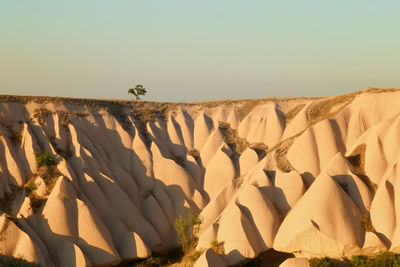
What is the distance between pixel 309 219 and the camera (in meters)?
29.0

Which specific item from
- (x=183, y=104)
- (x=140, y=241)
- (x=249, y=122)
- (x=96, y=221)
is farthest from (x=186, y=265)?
(x=183, y=104)

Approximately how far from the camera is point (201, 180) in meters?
46.6

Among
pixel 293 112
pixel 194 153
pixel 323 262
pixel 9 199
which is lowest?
pixel 323 262

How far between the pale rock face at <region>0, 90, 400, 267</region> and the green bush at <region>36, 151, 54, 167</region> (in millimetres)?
433

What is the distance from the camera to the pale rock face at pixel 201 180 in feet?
97.1

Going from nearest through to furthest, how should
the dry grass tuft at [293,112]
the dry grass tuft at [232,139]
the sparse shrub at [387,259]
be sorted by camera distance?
the sparse shrub at [387,259]
the dry grass tuft at [293,112]
the dry grass tuft at [232,139]

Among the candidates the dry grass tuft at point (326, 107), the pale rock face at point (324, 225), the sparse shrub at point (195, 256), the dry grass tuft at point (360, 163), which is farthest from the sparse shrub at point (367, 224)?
the dry grass tuft at point (326, 107)

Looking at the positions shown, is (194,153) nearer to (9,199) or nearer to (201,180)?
(201,180)

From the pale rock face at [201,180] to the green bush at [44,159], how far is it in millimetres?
433

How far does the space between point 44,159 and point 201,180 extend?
15.7 meters

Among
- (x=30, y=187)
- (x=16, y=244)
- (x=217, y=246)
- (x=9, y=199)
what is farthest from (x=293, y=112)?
(x=16, y=244)

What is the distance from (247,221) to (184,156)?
18.5 metres

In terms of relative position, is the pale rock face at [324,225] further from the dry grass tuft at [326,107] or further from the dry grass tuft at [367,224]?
the dry grass tuft at [326,107]

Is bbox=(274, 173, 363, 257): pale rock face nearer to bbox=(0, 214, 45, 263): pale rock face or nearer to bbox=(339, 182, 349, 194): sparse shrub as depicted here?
bbox=(339, 182, 349, 194): sparse shrub
